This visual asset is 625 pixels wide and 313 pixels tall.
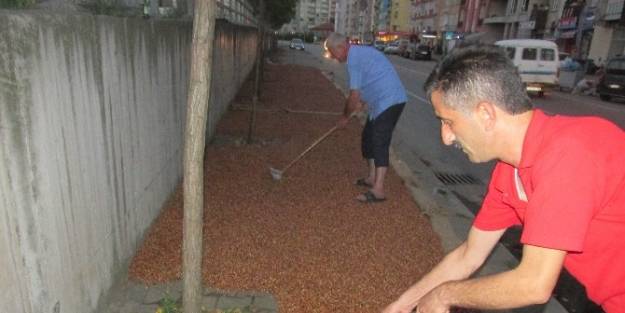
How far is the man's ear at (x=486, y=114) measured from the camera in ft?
4.75

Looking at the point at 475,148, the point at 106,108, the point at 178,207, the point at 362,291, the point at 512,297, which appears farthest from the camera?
the point at 178,207

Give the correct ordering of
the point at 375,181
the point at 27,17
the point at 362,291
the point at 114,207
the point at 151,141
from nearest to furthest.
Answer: the point at 27,17
the point at 114,207
the point at 362,291
the point at 151,141
the point at 375,181

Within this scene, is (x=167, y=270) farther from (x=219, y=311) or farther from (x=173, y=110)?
(x=173, y=110)

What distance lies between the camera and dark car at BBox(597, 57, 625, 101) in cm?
1694

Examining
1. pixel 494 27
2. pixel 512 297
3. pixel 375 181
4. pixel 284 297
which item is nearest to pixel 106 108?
pixel 284 297

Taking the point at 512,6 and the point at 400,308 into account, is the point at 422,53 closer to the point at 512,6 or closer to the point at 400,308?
the point at 512,6

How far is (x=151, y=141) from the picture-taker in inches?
148

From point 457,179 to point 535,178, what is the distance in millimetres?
5467

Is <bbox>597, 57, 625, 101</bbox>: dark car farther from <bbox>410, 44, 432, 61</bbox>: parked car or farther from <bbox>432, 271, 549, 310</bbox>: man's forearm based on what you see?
<bbox>410, 44, 432, 61</bbox>: parked car

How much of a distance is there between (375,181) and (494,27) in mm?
49751

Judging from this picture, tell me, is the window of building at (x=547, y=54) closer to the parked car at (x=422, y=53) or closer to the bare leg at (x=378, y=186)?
the bare leg at (x=378, y=186)

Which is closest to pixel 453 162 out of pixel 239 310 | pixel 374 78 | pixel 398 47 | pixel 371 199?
pixel 371 199

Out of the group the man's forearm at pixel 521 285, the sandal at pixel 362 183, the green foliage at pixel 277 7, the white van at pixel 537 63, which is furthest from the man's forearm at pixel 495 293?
the white van at pixel 537 63

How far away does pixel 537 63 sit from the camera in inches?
681
